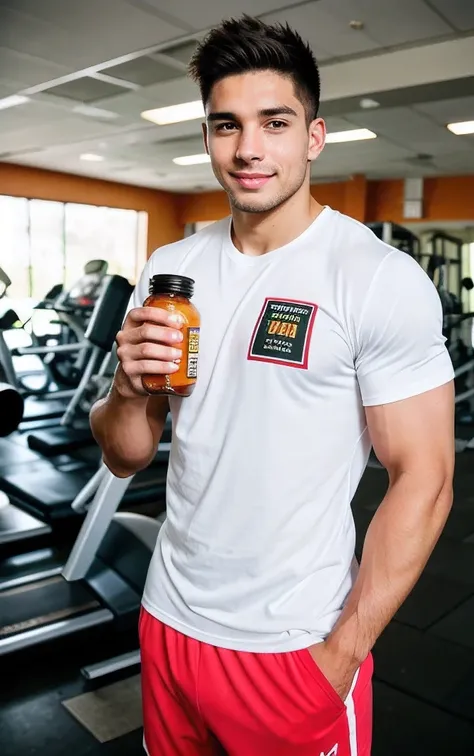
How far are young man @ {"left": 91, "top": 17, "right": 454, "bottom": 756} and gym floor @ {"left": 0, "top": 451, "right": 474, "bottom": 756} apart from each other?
90 cm

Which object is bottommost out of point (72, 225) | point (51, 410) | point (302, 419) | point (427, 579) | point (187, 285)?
point (427, 579)

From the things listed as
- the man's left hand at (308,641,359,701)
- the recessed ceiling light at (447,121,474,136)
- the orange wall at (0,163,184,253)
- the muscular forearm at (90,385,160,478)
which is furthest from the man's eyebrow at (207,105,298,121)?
the orange wall at (0,163,184,253)

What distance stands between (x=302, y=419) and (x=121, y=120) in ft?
17.5

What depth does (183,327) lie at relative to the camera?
688mm

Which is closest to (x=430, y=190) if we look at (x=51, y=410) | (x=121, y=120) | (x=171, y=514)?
(x=121, y=120)

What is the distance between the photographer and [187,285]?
70cm

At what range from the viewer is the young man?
682 millimetres

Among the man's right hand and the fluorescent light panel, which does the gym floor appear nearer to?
the man's right hand

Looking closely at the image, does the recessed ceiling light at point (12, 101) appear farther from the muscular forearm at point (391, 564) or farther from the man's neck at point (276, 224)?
the muscular forearm at point (391, 564)

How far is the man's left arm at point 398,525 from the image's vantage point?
679 mm

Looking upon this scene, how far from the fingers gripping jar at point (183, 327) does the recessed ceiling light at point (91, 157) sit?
22.6 feet

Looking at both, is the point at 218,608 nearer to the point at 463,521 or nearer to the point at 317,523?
the point at 317,523

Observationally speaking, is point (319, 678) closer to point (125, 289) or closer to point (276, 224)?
point (276, 224)

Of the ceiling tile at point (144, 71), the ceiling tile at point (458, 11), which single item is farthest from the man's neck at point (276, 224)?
the ceiling tile at point (144, 71)
